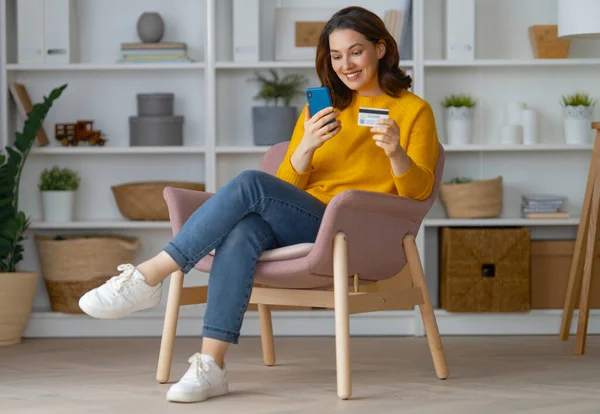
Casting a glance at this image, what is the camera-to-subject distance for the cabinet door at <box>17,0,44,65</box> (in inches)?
166

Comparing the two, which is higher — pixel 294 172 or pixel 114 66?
pixel 114 66

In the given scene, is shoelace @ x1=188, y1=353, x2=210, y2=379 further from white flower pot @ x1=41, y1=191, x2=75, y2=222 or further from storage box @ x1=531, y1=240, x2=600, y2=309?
storage box @ x1=531, y1=240, x2=600, y2=309

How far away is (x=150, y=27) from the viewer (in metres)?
4.27

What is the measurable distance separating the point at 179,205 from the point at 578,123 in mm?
2062

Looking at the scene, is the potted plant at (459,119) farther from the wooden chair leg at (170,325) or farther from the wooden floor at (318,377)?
the wooden chair leg at (170,325)

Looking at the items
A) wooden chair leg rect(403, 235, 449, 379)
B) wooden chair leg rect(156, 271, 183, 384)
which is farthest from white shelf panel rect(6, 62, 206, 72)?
wooden chair leg rect(403, 235, 449, 379)

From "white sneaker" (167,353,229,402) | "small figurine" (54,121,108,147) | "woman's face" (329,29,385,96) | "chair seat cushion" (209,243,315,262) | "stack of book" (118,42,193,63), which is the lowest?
"white sneaker" (167,353,229,402)

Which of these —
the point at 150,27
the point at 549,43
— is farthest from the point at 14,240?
the point at 549,43

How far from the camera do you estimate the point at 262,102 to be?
4438mm

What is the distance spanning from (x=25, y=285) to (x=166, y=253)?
1560mm

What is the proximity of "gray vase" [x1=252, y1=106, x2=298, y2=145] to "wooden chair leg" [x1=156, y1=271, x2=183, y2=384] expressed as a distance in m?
1.42

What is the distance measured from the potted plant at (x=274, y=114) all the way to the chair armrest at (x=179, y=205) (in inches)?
51.5

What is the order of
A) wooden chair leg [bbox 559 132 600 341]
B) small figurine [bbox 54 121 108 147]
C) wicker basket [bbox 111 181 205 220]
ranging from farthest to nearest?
1. small figurine [bbox 54 121 108 147]
2. wicker basket [bbox 111 181 205 220]
3. wooden chair leg [bbox 559 132 600 341]

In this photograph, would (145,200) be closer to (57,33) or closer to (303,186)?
(57,33)
